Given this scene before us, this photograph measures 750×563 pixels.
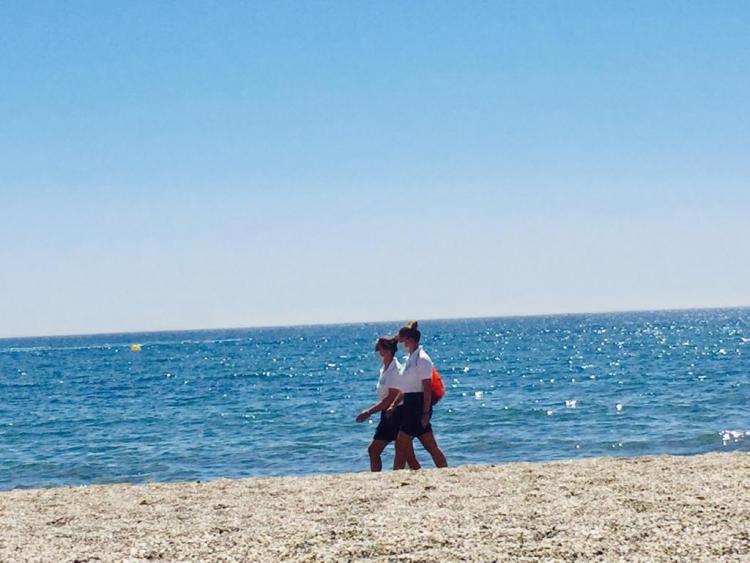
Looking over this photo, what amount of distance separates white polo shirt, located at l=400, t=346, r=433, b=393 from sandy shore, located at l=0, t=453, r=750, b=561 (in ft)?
3.05

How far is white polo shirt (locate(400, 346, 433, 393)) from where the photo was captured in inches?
378

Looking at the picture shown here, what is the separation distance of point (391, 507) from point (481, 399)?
71.0 feet

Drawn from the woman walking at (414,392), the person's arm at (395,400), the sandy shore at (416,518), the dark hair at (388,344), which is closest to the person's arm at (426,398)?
the woman walking at (414,392)

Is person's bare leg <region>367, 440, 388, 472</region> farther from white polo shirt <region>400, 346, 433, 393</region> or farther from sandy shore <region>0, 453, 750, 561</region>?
white polo shirt <region>400, 346, 433, 393</region>

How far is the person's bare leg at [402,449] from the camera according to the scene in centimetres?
981

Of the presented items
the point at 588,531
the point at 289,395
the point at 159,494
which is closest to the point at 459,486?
the point at 588,531

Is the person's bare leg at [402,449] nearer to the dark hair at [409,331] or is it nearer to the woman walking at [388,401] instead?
the woman walking at [388,401]

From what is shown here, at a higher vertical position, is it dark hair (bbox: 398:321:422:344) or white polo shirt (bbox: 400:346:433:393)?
dark hair (bbox: 398:321:422:344)

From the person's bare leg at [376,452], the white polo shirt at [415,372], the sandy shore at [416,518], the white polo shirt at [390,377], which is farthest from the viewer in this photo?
the person's bare leg at [376,452]

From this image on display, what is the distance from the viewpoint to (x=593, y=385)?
33.5 m

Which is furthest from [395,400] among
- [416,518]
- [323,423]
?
[323,423]

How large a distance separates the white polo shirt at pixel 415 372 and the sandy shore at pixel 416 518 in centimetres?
93

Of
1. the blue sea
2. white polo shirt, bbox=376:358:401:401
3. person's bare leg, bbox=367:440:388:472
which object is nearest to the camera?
white polo shirt, bbox=376:358:401:401

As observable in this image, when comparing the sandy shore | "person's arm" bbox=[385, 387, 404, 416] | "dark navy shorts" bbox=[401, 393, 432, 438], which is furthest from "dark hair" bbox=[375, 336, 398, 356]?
the sandy shore
